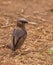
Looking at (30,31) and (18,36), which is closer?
(18,36)

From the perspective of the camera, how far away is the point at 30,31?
9.37 metres

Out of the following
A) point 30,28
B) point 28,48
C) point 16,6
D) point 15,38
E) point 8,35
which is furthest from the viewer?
point 16,6

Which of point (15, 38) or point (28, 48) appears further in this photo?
point (28, 48)

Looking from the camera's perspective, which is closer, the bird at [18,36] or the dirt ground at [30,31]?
the bird at [18,36]

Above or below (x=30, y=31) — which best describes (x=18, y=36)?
above

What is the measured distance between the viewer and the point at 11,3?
11.7m

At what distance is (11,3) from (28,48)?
12.5ft

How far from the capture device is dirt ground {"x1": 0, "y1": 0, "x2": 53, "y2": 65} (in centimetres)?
764

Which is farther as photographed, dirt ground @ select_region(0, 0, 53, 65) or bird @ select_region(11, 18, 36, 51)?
dirt ground @ select_region(0, 0, 53, 65)

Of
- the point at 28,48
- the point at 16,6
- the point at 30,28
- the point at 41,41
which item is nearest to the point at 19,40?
the point at 28,48

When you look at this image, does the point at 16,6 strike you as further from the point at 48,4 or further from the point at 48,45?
the point at 48,45

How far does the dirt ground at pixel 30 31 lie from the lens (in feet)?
25.1

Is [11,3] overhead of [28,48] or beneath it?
overhead

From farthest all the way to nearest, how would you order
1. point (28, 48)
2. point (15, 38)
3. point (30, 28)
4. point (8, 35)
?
1. point (30, 28)
2. point (8, 35)
3. point (28, 48)
4. point (15, 38)
